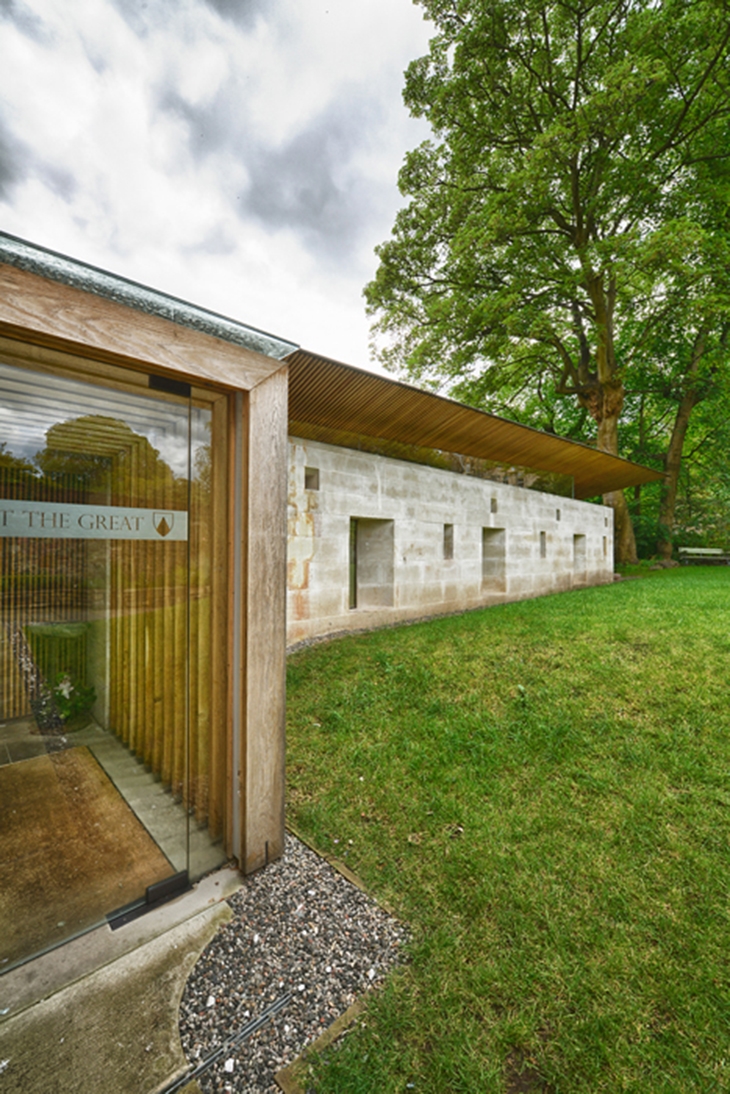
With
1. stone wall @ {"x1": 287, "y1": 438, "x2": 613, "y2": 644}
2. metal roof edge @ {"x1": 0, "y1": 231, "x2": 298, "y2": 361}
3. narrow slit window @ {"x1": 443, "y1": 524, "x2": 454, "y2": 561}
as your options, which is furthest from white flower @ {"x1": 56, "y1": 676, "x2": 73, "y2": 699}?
narrow slit window @ {"x1": 443, "y1": 524, "x2": 454, "y2": 561}

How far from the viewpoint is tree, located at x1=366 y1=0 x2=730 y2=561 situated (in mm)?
11352

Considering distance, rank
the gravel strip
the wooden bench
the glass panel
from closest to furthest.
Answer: the gravel strip
the glass panel
the wooden bench

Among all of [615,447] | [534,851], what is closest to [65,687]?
[534,851]

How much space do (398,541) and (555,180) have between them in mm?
14457

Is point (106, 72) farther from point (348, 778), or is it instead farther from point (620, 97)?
point (620, 97)

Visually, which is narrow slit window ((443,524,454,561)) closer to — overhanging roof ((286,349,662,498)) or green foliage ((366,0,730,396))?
overhanging roof ((286,349,662,498))

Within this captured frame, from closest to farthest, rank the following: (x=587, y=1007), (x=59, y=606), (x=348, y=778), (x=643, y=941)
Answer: (x=587, y=1007), (x=643, y=941), (x=59, y=606), (x=348, y=778)

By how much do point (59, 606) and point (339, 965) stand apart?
2.10 m

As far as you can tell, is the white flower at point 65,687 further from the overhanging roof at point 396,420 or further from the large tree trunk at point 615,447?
the large tree trunk at point 615,447

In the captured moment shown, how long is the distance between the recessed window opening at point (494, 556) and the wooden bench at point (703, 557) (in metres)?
14.7

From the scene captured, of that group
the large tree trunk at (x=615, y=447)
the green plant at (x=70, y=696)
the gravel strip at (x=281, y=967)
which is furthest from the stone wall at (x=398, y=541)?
the large tree trunk at (x=615, y=447)

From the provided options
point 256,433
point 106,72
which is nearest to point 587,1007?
point 256,433

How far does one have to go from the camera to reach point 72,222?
34.2ft

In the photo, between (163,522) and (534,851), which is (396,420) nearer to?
(163,522)
